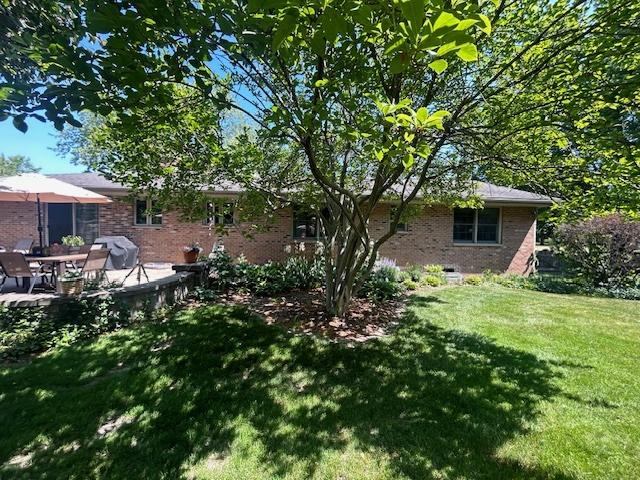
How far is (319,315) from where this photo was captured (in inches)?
263

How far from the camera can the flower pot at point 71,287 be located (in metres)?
5.62

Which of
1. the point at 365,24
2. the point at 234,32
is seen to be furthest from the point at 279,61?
the point at 365,24

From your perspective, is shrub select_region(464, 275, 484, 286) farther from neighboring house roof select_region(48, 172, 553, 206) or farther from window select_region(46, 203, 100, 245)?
window select_region(46, 203, 100, 245)

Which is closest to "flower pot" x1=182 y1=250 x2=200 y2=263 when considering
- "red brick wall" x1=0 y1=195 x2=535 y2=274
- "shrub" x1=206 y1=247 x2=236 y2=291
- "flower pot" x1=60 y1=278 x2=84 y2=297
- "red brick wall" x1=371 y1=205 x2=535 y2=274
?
"shrub" x1=206 y1=247 x2=236 y2=291

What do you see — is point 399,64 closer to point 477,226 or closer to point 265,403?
point 265,403

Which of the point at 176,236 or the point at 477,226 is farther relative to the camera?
the point at 477,226

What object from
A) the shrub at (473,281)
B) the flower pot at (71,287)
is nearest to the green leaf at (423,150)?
the flower pot at (71,287)

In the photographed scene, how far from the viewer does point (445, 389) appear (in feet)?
13.4

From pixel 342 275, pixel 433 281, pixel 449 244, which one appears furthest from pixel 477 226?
pixel 342 275

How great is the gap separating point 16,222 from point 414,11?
18.2 metres

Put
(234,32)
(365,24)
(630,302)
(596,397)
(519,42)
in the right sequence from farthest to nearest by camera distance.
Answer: (630,302)
(519,42)
(596,397)
(234,32)
(365,24)

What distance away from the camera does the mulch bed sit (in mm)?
5934

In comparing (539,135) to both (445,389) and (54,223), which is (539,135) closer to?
(445,389)

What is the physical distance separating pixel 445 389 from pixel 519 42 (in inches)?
192
